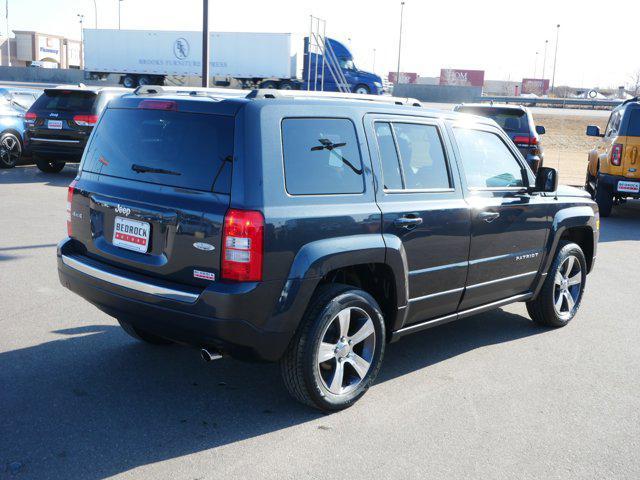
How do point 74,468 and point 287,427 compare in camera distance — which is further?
point 287,427

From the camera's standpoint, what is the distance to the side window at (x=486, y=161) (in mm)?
5219

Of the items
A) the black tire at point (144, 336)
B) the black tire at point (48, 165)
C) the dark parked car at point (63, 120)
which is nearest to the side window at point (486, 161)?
the black tire at point (144, 336)

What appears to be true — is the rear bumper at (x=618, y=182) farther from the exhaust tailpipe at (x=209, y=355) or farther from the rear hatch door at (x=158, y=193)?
the exhaust tailpipe at (x=209, y=355)

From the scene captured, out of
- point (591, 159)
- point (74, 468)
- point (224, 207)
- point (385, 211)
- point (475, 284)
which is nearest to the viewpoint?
point (74, 468)

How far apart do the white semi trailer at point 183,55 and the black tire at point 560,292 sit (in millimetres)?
36687

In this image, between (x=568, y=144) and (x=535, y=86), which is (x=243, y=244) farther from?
(x=535, y=86)

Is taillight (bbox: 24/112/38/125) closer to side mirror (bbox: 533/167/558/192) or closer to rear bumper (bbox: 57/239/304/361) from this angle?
rear bumper (bbox: 57/239/304/361)

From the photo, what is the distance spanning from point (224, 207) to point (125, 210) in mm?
742

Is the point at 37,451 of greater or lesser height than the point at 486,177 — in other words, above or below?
below

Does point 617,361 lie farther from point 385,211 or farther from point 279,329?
point 279,329

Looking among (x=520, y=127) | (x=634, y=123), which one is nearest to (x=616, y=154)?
(x=634, y=123)

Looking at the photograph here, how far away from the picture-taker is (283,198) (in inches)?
154

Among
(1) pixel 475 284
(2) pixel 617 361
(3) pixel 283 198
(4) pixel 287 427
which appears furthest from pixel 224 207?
(2) pixel 617 361

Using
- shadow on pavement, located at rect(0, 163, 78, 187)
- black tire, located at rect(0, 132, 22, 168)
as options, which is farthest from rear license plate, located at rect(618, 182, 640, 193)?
black tire, located at rect(0, 132, 22, 168)
